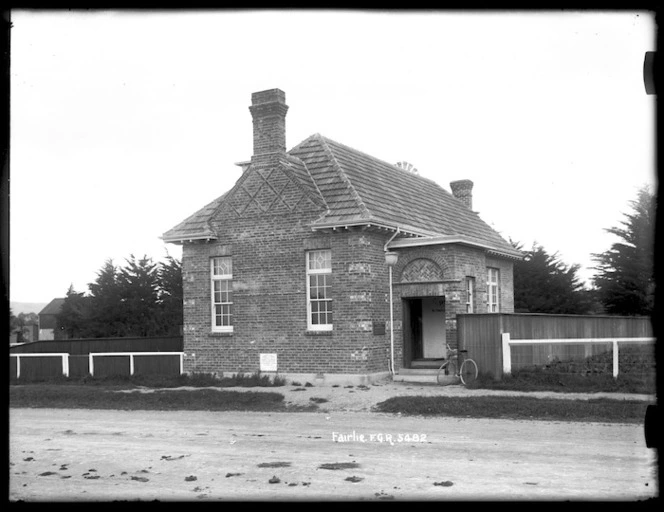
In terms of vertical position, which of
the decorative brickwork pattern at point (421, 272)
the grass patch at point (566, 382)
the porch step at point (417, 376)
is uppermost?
the decorative brickwork pattern at point (421, 272)

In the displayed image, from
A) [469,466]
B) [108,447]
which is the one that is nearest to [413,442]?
[469,466]

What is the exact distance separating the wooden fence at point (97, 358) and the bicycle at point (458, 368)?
817cm

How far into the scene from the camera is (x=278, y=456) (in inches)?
396

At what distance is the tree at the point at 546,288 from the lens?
1655 inches

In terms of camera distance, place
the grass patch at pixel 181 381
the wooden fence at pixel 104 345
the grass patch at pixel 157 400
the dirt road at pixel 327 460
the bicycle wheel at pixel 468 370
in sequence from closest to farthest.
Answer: the dirt road at pixel 327 460 < the grass patch at pixel 157 400 < the bicycle wheel at pixel 468 370 < the grass patch at pixel 181 381 < the wooden fence at pixel 104 345

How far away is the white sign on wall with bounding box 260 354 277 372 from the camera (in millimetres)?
21328

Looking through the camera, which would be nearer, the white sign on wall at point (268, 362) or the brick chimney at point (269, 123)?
the white sign on wall at point (268, 362)

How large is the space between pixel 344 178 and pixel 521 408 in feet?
31.5

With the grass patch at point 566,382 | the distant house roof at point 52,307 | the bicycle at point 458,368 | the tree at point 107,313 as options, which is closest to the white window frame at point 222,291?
the bicycle at point 458,368

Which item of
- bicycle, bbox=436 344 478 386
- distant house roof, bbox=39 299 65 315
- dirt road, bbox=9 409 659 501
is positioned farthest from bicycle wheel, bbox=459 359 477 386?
distant house roof, bbox=39 299 65 315

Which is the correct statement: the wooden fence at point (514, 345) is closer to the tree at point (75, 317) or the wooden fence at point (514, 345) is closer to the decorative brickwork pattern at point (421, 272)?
the decorative brickwork pattern at point (421, 272)

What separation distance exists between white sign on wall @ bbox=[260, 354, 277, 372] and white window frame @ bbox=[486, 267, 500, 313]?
316 inches

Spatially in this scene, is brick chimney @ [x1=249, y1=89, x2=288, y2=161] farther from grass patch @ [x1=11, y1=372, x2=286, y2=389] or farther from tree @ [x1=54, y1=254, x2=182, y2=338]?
tree @ [x1=54, y1=254, x2=182, y2=338]

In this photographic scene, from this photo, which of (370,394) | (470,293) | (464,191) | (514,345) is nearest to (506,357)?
(514,345)
